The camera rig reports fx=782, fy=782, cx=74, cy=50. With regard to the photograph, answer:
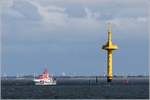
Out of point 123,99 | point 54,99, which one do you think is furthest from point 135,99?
point 54,99

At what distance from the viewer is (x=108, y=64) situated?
183875 mm

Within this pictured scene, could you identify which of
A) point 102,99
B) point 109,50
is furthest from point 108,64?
point 102,99

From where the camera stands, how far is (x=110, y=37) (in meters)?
189

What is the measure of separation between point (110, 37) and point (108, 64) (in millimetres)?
8021

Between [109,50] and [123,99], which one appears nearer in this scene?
[123,99]

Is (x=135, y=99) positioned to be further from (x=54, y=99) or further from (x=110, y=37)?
(x=110, y=37)

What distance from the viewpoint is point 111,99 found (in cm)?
12431

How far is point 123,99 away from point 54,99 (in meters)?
11.4

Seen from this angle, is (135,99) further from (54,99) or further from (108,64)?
(108,64)

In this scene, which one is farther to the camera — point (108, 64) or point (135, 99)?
point (108, 64)

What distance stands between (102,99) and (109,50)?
198 feet

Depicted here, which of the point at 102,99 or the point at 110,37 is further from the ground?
the point at 110,37

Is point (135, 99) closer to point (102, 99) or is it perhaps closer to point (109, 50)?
point (102, 99)

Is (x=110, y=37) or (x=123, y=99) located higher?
(x=110, y=37)
